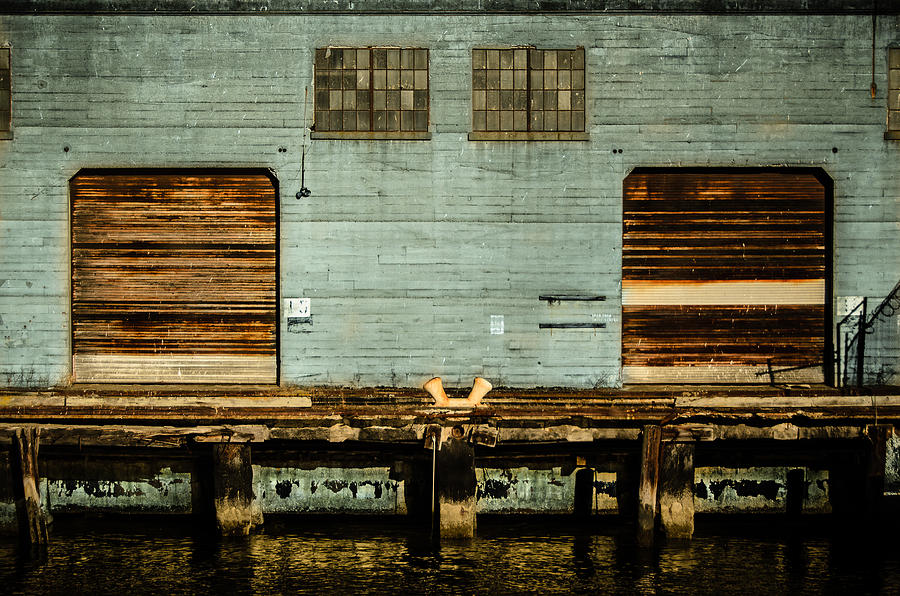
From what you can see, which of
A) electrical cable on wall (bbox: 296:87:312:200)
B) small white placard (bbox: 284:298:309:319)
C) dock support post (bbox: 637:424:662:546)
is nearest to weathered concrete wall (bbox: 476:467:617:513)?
dock support post (bbox: 637:424:662:546)

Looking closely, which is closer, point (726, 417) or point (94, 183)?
point (726, 417)

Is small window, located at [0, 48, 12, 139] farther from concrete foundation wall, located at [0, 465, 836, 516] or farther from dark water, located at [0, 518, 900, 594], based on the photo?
dark water, located at [0, 518, 900, 594]

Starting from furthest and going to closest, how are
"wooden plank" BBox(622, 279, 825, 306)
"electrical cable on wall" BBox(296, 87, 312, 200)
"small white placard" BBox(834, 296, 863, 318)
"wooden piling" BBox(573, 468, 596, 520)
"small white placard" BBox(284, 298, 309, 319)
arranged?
"wooden plank" BBox(622, 279, 825, 306), "small white placard" BBox(834, 296, 863, 318), "small white placard" BBox(284, 298, 309, 319), "electrical cable on wall" BBox(296, 87, 312, 200), "wooden piling" BBox(573, 468, 596, 520)

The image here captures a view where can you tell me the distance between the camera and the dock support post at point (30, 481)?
16.2 meters

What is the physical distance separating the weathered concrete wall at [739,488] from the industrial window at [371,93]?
901 cm

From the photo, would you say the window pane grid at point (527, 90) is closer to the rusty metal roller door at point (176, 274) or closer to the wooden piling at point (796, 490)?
the rusty metal roller door at point (176, 274)

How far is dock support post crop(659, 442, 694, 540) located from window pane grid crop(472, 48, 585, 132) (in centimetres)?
789

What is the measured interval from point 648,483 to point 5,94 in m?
15.4

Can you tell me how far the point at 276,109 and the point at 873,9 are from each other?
12563mm

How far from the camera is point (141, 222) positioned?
21.5 m

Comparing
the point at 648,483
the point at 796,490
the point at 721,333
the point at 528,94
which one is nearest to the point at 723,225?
the point at 721,333

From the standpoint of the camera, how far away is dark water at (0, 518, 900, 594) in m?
14.4

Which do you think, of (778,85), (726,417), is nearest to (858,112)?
(778,85)

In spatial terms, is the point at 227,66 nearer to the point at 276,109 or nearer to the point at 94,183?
the point at 276,109
